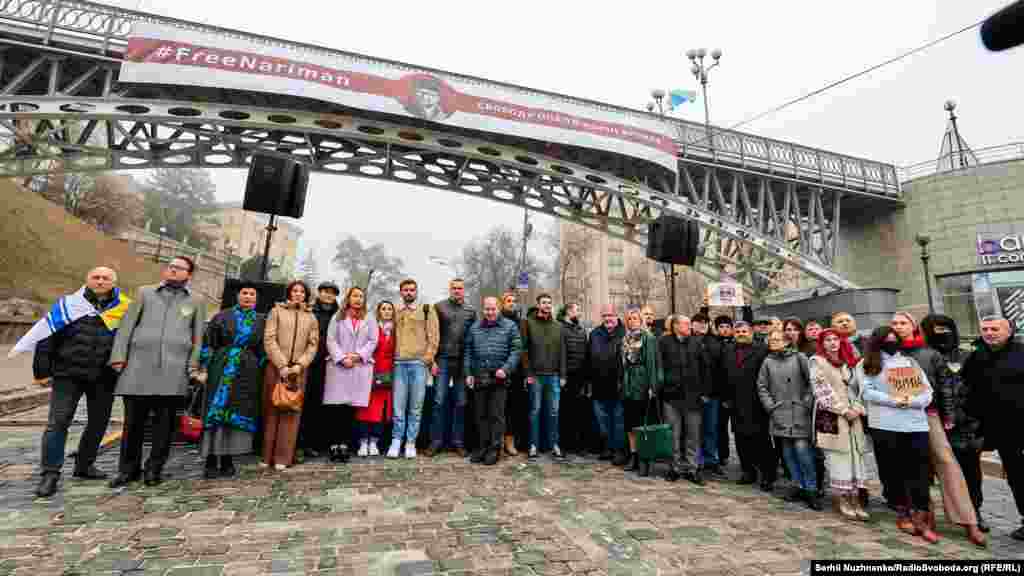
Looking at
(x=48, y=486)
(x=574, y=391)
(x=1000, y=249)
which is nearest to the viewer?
(x=48, y=486)

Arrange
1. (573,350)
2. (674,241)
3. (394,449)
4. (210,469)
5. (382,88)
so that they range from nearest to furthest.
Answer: (210,469), (394,449), (573,350), (674,241), (382,88)

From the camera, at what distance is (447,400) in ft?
15.4

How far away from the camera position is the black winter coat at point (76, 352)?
3.11 m

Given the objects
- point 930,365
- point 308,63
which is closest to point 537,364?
point 930,365

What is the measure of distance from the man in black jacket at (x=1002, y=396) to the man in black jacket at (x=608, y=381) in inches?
A: 108

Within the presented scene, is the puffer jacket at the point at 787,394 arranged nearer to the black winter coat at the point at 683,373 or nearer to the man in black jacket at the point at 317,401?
the black winter coat at the point at 683,373

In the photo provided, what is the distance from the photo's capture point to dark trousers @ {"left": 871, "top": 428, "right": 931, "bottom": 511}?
2965mm

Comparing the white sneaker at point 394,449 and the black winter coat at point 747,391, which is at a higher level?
the black winter coat at point 747,391

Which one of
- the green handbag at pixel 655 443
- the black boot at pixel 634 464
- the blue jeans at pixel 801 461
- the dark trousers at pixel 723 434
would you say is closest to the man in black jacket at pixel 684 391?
the green handbag at pixel 655 443

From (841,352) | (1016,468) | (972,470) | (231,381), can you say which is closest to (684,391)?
(841,352)

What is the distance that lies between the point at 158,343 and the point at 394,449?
2256 mm

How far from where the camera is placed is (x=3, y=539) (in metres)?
2.24

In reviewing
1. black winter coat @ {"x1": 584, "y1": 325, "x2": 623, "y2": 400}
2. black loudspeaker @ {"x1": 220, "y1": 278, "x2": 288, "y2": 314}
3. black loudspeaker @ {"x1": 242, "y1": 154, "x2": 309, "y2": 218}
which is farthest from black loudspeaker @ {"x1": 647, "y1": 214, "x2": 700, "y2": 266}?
black loudspeaker @ {"x1": 242, "y1": 154, "x2": 309, "y2": 218}

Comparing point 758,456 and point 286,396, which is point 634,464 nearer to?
point 758,456
